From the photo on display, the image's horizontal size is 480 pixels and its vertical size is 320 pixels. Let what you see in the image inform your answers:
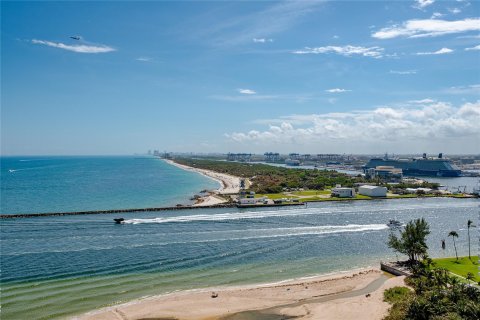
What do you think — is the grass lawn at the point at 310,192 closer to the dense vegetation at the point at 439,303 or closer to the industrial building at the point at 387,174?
the industrial building at the point at 387,174

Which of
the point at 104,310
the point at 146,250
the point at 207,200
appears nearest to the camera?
the point at 104,310

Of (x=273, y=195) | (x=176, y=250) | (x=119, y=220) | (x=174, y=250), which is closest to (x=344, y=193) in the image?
(x=273, y=195)

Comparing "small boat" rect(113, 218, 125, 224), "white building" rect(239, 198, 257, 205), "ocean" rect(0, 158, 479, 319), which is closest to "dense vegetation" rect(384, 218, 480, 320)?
"ocean" rect(0, 158, 479, 319)

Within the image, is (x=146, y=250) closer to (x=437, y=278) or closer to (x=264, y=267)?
(x=264, y=267)

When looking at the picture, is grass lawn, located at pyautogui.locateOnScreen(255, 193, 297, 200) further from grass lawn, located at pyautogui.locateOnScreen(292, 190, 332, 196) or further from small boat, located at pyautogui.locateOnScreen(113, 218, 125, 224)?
small boat, located at pyautogui.locateOnScreen(113, 218, 125, 224)

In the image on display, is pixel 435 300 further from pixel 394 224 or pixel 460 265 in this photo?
pixel 394 224

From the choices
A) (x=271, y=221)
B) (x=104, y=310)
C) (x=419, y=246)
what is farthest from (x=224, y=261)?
(x=271, y=221)

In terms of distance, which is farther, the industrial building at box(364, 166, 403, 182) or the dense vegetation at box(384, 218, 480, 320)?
the industrial building at box(364, 166, 403, 182)
